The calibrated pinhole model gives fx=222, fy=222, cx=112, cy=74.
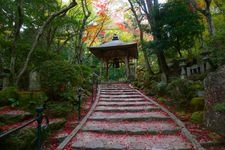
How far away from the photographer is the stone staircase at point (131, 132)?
4.88m

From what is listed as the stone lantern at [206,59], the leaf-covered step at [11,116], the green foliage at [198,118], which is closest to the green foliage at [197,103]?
the green foliage at [198,118]

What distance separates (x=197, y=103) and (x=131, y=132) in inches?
93.3


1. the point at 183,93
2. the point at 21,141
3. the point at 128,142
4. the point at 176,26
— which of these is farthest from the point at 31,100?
the point at 176,26

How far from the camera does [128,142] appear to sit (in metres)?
5.14

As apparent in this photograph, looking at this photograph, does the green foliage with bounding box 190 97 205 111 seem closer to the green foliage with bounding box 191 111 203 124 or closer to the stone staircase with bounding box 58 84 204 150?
the green foliage with bounding box 191 111 203 124

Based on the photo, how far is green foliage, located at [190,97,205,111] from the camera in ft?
21.7

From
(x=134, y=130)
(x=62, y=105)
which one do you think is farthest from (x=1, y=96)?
(x=134, y=130)

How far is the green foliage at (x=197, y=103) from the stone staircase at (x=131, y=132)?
28.1 inches

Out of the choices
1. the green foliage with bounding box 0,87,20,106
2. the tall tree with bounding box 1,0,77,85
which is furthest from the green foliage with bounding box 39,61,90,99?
the green foliage with bounding box 0,87,20,106

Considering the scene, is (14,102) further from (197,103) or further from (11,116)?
(197,103)

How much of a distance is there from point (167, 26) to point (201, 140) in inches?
287

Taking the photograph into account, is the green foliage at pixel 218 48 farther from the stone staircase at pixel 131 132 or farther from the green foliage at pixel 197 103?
Answer: the stone staircase at pixel 131 132

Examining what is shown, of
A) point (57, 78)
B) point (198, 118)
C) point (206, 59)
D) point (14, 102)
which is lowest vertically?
point (198, 118)

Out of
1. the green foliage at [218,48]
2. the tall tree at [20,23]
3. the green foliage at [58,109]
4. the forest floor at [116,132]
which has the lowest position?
the forest floor at [116,132]
